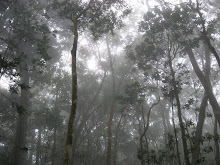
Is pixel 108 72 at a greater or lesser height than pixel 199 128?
greater

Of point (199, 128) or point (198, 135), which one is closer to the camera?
point (198, 135)

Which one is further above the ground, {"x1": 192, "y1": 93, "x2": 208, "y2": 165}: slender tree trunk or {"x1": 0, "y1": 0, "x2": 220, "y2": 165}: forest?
{"x1": 0, "y1": 0, "x2": 220, "y2": 165}: forest

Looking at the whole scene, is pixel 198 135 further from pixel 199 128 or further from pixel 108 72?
pixel 108 72

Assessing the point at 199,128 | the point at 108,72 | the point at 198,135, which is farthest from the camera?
the point at 108,72

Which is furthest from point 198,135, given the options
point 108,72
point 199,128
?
A: point 108,72

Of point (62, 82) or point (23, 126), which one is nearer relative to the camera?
point (23, 126)

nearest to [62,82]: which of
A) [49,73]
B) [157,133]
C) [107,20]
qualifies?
[49,73]

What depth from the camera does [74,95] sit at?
9203 millimetres

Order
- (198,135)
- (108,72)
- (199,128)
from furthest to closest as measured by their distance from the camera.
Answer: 1. (108,72)
2. (199,128)
3. (198,135)

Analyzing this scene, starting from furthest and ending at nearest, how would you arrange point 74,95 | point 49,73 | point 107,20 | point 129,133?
point 129,133 < point 49,73 < point 107,20 < point 74,95

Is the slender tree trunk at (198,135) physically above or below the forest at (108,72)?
below

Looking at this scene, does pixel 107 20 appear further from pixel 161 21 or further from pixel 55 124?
pixel 55 124

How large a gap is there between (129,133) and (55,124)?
1669 centimetres

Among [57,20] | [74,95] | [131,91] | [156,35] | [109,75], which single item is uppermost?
[57,20]
